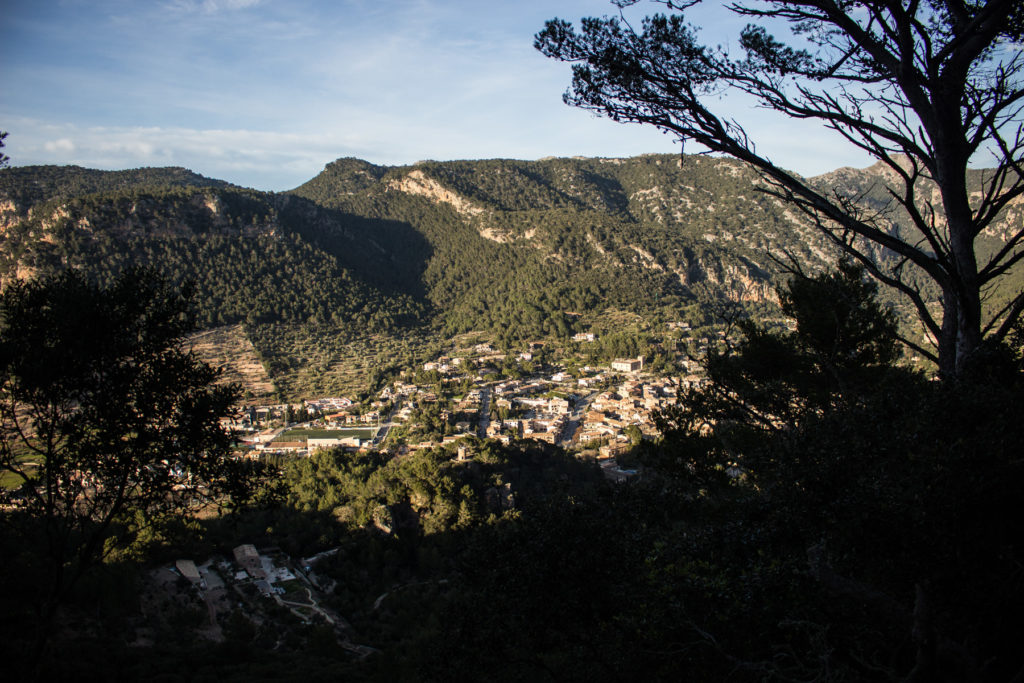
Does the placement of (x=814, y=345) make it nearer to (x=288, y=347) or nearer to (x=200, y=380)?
(x=200, y=380)

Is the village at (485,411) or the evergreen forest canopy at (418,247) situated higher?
the evergreen forest canopy at (418,247)

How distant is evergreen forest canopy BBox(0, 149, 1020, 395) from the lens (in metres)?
41.0

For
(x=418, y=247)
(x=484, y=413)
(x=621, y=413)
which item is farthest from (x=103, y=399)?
(x=418, y=247)

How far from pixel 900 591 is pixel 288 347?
41509mm

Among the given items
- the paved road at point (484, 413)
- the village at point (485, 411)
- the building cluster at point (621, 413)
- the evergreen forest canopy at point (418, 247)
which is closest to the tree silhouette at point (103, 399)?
the village at point (485, 411)

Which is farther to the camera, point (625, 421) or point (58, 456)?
point (625, 421)

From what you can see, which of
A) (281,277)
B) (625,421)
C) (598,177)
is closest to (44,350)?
(625,421)

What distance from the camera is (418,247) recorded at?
7356 cm

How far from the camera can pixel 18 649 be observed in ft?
20.9

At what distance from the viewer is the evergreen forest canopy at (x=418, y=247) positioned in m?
41.0

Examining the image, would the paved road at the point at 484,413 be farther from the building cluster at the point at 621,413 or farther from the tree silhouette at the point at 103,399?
the tree silhouette at the point at 103,399

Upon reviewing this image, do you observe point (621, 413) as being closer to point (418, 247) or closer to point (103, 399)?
point (103, 399)

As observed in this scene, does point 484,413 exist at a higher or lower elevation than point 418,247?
lower

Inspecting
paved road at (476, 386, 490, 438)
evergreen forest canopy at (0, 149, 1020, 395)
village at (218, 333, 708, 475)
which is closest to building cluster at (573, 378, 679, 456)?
village at (218, 333, 708, 475)
